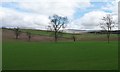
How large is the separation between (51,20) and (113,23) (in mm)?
24801

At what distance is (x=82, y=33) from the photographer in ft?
465

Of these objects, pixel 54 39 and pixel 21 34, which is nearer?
pixel 54 39

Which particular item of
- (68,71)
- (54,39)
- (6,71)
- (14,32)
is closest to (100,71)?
(68,71)

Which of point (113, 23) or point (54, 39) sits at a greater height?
point (113, 23)

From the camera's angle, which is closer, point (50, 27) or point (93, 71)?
point (93, 71)

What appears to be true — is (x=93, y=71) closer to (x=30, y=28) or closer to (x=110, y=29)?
(x=110, y=29)

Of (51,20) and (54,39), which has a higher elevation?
(51,20)

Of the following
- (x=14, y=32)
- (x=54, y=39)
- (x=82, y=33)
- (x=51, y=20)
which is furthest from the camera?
(x=82, y=33)

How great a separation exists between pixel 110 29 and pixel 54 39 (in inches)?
1072

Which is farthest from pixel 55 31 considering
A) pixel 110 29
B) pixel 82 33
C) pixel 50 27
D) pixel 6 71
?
pixel 6 71

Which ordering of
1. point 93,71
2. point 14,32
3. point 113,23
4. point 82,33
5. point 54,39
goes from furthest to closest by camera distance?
point 82,33, point 14,32, point 54,39, point 113,23, point 93,71

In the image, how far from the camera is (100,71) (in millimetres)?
16938

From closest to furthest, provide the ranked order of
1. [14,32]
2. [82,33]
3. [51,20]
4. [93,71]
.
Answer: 1. [93,71]
2. [51,20]
3. [14,32]
4. [82,33]

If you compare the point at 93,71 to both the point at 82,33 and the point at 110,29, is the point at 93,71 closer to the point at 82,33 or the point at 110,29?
the point at 110,29
